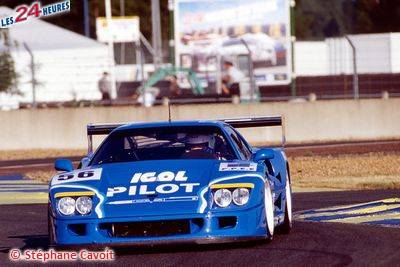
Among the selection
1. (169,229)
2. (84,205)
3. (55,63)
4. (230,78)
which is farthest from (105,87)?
(169,229)

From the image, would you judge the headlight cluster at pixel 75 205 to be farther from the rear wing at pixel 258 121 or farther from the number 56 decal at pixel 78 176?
the rear wing at pixel 258 121

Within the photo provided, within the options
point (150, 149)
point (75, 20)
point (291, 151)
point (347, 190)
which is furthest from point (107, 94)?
point (75, 20)

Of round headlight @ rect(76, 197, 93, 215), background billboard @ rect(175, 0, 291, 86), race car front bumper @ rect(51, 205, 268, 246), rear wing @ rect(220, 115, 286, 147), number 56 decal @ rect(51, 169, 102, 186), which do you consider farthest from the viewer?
background billboard @ rect(175, 0, 291, 86)

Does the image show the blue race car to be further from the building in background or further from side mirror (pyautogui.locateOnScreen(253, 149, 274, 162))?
the building in background

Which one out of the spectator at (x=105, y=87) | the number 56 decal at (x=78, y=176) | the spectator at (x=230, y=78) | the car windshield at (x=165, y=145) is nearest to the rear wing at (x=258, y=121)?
the car windshield at (x=165, y=145)

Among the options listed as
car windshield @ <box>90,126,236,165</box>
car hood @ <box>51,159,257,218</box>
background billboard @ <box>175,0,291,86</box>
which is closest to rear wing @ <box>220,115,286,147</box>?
car windshield @ <box>90,126,236,165</box>

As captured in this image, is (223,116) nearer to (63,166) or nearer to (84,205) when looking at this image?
(63,166)

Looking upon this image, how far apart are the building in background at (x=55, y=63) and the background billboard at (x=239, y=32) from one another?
3.19 metres

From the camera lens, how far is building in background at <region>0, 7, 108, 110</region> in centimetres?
3616

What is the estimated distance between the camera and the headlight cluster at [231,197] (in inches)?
402

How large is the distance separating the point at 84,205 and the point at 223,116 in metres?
20.4

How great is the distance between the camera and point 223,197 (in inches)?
403

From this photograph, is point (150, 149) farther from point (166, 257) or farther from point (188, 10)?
point (188, 10)

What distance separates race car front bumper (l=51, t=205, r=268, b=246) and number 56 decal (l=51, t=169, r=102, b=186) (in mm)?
544
